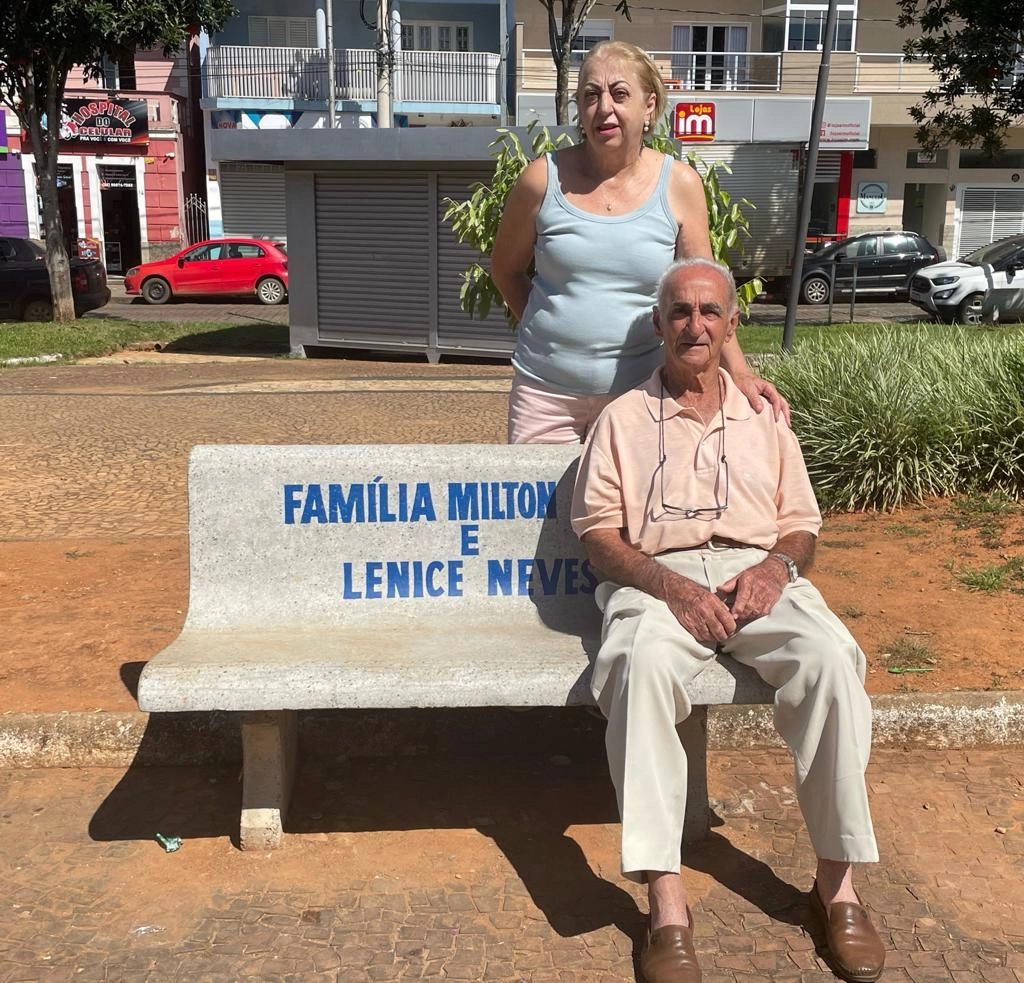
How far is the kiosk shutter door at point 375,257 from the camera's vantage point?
15836 mm

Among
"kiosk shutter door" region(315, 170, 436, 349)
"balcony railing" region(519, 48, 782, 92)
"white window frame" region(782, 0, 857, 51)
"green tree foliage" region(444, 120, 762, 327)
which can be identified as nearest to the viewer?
"green tree foliage" region(444, 120, 762, 327)

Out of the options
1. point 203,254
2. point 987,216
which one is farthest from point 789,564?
point 987,216

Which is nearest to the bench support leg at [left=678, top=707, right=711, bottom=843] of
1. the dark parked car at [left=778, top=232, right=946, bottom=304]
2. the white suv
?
the white suv

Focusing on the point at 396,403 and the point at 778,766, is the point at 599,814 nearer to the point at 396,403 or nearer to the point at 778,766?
the point at 778,766

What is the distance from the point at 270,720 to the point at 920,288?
2063cm

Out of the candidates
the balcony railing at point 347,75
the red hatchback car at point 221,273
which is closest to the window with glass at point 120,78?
the balcony railing at point 347,75

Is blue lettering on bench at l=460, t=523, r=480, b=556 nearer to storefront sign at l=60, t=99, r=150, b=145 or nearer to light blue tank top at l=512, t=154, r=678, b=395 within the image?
light blue tank top at l=512, t=154, r=678, b=395

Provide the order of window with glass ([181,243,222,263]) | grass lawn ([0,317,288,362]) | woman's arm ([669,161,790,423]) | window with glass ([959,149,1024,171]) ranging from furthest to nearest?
window with glass ([959,149,1024,171]), window with glass ([181,243,222,263]), grass lawn ([0,317,288,362]), woman's arm ([669,161,790,423])

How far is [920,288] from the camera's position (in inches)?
862

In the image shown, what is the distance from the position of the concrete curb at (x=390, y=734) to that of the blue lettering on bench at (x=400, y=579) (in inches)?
18.2

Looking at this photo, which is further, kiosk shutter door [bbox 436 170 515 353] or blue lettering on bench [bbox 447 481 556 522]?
kiosk shutter door [bbox 436 170 515 353]

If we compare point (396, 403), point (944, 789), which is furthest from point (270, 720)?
point (396, 403)

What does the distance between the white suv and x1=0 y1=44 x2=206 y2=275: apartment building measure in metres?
23.4

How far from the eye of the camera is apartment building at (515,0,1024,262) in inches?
1237
